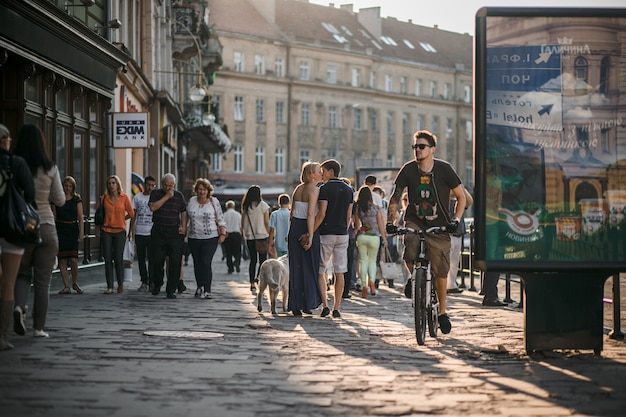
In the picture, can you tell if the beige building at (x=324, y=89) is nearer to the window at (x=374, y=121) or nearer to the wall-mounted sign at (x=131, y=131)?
the window at (x=374, y=121)

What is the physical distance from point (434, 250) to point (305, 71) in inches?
2944

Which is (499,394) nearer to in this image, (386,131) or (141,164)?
(141,164)

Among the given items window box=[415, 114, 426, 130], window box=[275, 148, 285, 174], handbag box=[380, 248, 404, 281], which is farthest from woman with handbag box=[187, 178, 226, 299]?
window box=[415, 114, 426, 130]

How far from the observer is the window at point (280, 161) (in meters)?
84.1

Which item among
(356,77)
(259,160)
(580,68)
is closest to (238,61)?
(259,160)

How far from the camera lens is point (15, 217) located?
9.16 m

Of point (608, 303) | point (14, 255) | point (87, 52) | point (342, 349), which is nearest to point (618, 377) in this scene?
point (342, 349)

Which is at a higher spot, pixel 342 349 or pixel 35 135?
pixel 35 135

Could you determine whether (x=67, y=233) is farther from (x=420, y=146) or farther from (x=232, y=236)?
(x=232, y=236)

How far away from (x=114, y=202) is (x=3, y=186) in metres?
8.42

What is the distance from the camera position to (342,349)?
32.6 feet

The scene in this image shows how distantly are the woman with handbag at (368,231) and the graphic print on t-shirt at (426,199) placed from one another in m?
6.80

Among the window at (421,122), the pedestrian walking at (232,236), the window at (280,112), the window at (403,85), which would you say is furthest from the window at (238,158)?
the pedestrian walking at (232,236)

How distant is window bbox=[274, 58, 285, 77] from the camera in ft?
271
